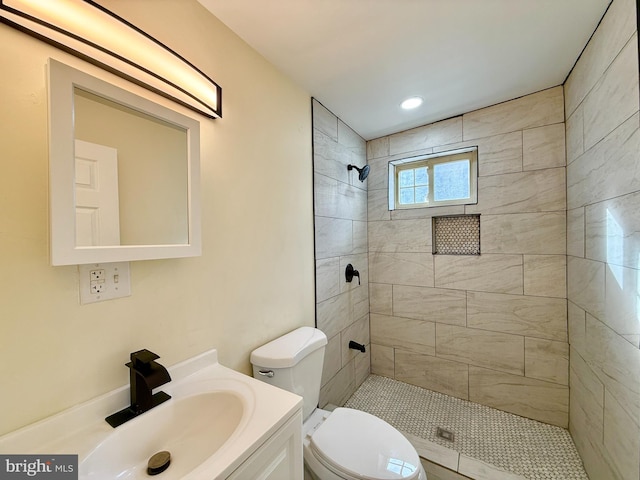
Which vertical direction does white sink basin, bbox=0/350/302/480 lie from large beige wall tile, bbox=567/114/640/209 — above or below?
below

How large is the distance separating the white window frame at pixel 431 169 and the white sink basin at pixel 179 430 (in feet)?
6.22

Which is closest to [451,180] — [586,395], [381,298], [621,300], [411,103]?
[411,103]

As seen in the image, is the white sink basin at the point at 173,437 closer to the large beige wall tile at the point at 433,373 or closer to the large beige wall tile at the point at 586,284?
the large beige wall tile at the point at 586,284

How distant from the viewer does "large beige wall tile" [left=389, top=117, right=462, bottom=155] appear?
2.04m

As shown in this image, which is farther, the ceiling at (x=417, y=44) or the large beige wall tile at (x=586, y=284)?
the large beige wall tile at (x=586, y=284)

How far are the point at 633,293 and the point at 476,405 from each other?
4.82 feet

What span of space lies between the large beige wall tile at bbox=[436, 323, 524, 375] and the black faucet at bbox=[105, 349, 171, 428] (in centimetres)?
202

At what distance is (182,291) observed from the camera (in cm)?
98

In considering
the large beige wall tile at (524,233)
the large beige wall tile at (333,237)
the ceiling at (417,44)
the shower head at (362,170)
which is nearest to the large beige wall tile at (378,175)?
the shower head at (362,170)

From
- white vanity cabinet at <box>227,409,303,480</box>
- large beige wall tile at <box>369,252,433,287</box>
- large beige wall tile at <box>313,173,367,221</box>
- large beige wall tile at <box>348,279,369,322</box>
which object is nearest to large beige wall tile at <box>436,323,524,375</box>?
large beige wall tile at <box>369,252,433,287</box>

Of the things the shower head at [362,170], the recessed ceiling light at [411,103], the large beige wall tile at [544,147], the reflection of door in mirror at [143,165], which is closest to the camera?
the reflection of door in mirror at [143,165]

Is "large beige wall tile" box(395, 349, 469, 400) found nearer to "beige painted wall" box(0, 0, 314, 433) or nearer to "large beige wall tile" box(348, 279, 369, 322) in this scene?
"large beige wall tile" box(348, 279, 369, 322)

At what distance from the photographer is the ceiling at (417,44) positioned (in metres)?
1.09

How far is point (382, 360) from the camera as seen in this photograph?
94.5 inches
